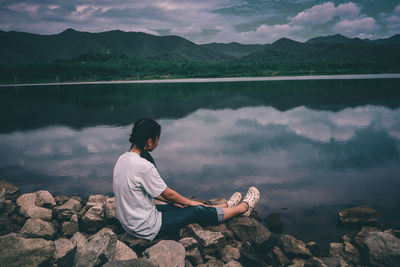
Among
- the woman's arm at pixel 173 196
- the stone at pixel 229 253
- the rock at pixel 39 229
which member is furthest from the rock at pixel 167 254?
the rock at pixel 39 229

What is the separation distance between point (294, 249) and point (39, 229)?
172 inches

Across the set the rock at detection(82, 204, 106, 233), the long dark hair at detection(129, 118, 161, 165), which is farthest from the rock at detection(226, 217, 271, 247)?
the rock at detection(82, 204, 106, 233)

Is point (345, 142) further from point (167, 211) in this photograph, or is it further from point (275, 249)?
point (167, 211)

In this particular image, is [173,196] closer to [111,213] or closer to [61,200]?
[111,213]

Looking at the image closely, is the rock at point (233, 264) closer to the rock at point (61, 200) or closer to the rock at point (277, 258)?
the rock at point (277, 258)

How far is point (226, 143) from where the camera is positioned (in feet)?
39.8

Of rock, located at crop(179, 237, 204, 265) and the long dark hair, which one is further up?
the long dark hair

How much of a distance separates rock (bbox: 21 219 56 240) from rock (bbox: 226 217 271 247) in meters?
3.17

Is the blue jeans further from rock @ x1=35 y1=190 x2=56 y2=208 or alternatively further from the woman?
rock @ x1=35 y1=190 x2=56 y2=208

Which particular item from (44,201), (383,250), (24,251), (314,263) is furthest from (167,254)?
(44,201)

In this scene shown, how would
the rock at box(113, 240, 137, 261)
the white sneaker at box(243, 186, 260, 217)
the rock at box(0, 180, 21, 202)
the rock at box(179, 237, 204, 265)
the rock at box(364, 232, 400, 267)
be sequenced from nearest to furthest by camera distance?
the rock at box(113, 240, 137, 261), the rock at box(364, 232, 400, 267), the rock at box(179, 237, 204, 265), the white sneaker at box(243, 186, 260, 217), the rock at box(0, 180, 21, 202)

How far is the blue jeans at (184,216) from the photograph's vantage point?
4.68 metres

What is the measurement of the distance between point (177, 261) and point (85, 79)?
10721 cm

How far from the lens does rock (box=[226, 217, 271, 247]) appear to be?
4.92 m
